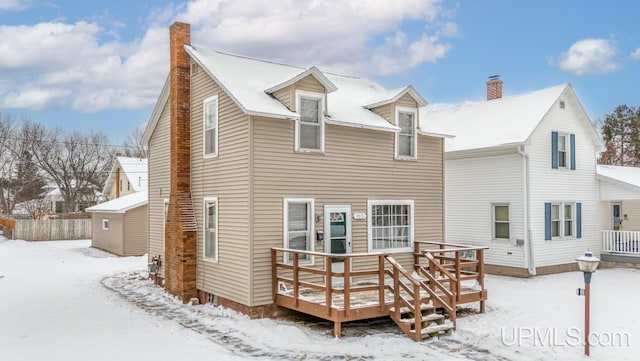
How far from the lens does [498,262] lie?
17.7 m

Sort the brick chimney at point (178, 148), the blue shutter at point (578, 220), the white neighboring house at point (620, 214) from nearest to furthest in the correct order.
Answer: the brick chimney at point (178, 148) → the blue shutter at point (578, 220) → the white neighboring house at point (620, 214)

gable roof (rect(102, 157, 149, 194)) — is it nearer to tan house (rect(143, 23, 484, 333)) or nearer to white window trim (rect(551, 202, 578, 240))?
tan house (rect(143, 23, 484, 333))

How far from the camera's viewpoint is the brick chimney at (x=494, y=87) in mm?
22938

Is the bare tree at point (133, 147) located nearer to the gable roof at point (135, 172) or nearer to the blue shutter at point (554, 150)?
the gable roof at point (135, 172)

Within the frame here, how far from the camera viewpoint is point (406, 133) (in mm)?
13766

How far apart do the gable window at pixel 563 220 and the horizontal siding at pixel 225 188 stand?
1148 centimetres

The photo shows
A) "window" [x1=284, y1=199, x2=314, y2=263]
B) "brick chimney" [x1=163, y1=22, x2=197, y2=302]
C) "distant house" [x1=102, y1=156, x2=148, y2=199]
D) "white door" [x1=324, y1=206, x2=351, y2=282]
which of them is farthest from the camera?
"distant house" [x1=102, y1=156, x2=148, y2=199]

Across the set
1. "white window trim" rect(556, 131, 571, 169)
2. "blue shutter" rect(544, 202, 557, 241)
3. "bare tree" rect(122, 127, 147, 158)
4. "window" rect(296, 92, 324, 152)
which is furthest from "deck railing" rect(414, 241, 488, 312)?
"bare tree" rect(122, 127, 147, 158)

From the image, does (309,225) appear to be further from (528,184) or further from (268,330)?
(528,184)

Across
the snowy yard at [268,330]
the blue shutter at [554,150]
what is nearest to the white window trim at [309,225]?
the snowy yard at [268,330]

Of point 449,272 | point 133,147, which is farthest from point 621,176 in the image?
point 133,147

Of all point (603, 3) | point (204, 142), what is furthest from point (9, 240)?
point (603, 3)

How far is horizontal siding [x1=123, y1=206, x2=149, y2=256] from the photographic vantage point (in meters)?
24.0

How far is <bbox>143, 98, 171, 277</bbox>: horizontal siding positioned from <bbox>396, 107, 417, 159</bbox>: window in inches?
266
